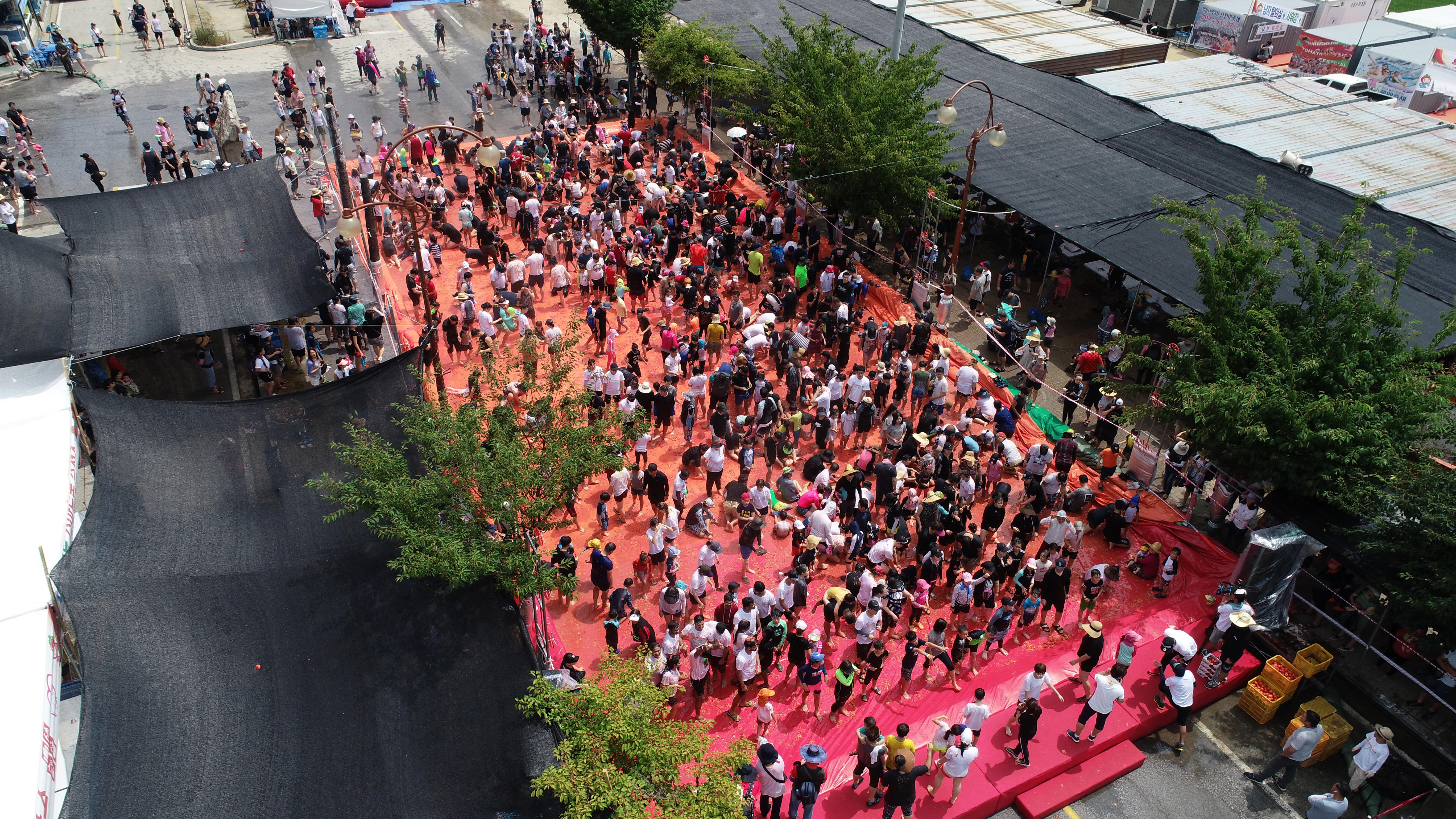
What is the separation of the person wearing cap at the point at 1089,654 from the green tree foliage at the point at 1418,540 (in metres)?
3.96

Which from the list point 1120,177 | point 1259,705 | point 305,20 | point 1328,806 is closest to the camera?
point 1328,806

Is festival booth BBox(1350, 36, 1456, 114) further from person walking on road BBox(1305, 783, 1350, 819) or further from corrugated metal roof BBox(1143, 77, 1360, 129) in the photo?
person walking on road BBox(1305, 783, 1350, 819)

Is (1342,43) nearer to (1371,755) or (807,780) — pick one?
(1371,755)

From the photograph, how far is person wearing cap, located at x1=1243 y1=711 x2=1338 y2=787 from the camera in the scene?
12.8 metres

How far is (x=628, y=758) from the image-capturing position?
10.1 metres

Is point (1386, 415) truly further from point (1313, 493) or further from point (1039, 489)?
point (1039, 489)

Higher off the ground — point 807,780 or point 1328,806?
point 807,780

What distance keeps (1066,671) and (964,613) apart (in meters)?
1.68

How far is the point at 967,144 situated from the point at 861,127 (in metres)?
4.71

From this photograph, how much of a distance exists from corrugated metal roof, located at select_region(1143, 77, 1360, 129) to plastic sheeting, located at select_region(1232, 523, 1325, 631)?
48.3 feet

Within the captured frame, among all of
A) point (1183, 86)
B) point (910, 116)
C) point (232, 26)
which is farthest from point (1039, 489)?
point (232, 26)

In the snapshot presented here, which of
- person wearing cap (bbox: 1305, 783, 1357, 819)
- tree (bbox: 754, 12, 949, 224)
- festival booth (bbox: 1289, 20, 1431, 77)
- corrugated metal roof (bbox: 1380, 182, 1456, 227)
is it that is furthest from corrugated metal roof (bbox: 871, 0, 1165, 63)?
person wearing cap (bbox: 1305, 783, 1357, 819)

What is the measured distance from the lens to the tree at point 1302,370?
46.5ft

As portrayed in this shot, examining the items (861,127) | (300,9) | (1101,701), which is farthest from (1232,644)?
(300,9)
